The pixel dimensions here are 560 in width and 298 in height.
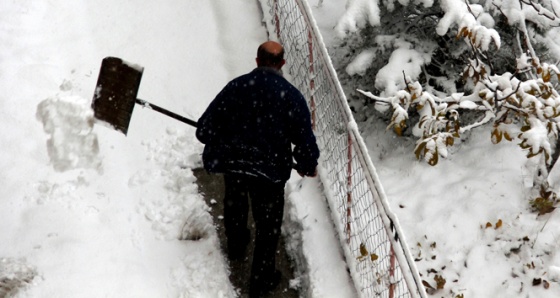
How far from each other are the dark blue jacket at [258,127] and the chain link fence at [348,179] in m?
0.50

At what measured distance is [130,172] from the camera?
5730 millimetres

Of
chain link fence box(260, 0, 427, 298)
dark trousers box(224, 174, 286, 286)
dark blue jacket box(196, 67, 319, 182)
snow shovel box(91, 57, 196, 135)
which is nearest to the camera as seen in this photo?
dark blue jacket box(196, 67, 319, 182)

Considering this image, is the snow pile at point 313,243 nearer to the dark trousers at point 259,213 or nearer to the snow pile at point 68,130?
the dark trousers at point 259,213

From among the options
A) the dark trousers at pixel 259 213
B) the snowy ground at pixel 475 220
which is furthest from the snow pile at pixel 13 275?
the snowy ground at pixel 475 220

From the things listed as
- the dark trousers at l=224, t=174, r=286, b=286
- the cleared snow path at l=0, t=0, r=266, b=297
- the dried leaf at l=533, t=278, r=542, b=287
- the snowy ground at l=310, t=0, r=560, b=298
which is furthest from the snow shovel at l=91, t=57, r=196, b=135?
the dried leaf at l=533, t=278, r=542, b=287

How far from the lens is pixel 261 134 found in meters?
4.47

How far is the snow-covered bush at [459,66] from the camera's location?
5.03 metres

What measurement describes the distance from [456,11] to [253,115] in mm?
1757

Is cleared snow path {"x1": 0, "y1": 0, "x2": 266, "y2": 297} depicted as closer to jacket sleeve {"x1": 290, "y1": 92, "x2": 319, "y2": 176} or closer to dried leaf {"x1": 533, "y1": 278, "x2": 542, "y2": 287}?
jacket sleeve {"x1": 290, "y1": 92, "x2": 319, "y2": 176}

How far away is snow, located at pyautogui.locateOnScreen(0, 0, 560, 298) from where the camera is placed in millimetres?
5062

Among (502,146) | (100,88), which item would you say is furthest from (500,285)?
(100,88)

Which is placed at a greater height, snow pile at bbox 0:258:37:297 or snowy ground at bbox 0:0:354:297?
snowy ground at bbox 0:0:354:297

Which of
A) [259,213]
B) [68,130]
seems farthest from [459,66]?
[68,130]

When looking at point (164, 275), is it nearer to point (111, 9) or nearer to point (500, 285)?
point (500, 285)
